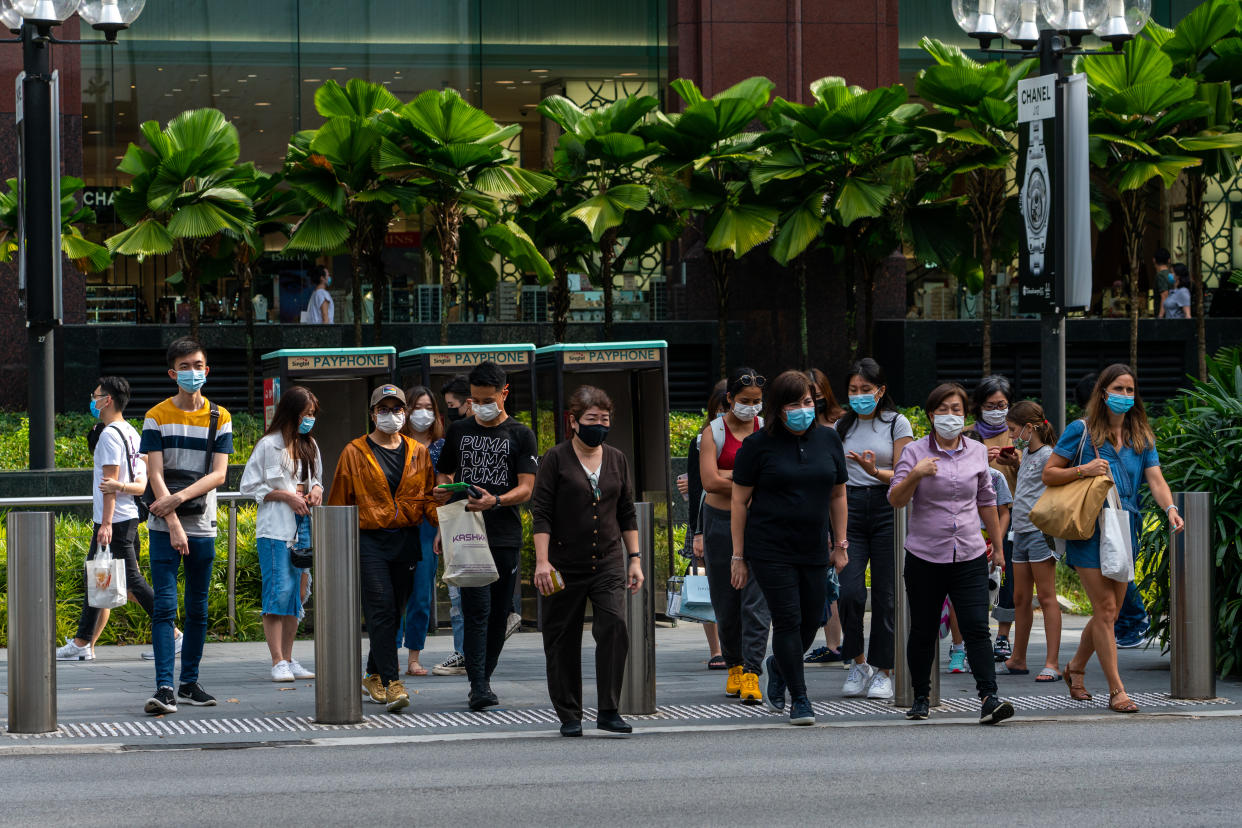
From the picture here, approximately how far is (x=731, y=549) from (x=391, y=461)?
2.14 meters

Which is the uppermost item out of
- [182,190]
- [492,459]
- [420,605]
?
[182,190]

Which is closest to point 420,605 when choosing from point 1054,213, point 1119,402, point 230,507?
point 230,507

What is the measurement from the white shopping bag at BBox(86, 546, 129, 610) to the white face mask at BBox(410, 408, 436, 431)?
219 centimetres

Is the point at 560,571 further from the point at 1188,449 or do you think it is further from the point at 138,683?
the point at 1188,449

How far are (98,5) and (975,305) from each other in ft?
42.2

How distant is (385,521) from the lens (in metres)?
9.59

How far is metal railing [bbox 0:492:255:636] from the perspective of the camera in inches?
486

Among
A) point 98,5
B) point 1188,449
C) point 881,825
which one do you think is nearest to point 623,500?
point 881,825

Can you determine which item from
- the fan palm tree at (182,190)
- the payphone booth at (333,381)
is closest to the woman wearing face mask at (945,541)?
the payphone booth at (333,381)

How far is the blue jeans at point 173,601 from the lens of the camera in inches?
377

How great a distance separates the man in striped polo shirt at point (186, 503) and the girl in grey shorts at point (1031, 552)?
16.4 ft

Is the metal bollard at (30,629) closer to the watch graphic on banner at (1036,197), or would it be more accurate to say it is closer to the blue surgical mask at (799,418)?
the blue surgical mask at (799,418)

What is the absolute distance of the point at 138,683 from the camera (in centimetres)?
1073

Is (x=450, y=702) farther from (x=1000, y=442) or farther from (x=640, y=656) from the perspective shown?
(x=1000, y=442)
